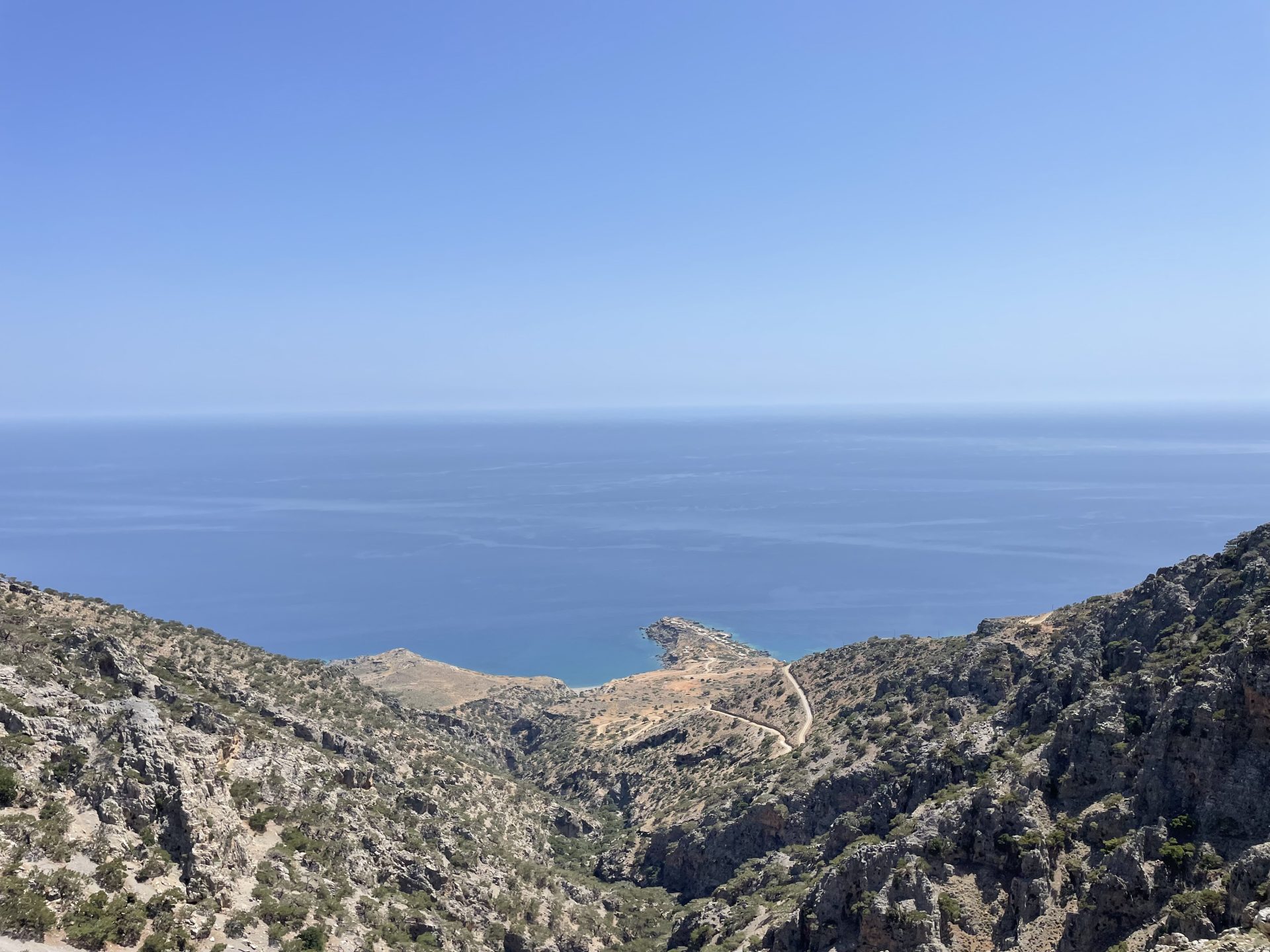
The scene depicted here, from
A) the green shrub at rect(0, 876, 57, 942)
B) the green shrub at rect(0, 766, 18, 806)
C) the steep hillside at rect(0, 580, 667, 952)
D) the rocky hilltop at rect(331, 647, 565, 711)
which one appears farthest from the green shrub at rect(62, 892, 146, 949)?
the rocky hilltop at rect(331, 647, 565, 711)

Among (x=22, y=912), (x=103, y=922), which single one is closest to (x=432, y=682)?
(x=103, y=922)

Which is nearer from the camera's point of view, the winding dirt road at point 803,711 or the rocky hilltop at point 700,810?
the rocky hilltop at point 700,810

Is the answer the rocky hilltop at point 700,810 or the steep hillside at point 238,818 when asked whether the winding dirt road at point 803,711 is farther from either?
the steep hillside at point 238,818

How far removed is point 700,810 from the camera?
50.1 m

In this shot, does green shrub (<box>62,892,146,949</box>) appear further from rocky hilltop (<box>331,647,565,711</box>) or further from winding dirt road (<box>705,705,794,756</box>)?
rocky hilltop (<box>331,647,565,711</box>)

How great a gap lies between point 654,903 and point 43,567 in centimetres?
19645

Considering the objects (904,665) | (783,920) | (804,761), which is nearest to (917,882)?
(783,920)

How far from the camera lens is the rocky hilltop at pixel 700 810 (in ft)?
70.8

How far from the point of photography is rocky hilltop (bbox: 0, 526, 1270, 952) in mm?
21594

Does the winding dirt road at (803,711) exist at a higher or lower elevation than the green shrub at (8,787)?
lower

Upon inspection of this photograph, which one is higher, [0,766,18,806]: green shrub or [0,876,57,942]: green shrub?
[0,766,18,806]: green shrub

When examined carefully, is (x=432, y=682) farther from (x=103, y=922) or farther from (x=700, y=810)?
(x=103, y=922)

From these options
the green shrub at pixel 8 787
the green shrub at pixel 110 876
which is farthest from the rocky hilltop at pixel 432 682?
the green shrub at pixel 110 876

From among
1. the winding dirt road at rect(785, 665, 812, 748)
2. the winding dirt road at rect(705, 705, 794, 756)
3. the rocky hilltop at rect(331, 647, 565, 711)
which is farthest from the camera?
the rocky hilltop at rect(331, 647, 565, 711)
